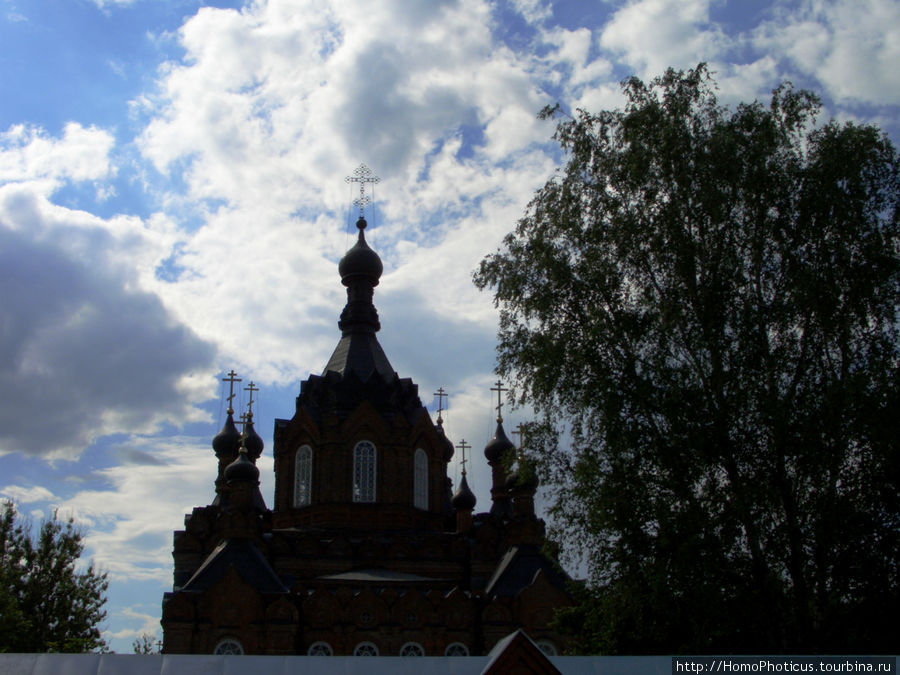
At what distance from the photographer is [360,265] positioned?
3294 cm

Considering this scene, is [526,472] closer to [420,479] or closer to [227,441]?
[420,479]

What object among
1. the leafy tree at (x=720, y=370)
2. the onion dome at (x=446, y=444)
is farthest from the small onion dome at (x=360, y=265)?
the leafy tree at (x=720, y=370)

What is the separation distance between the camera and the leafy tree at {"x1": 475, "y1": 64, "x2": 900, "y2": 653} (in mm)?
13094

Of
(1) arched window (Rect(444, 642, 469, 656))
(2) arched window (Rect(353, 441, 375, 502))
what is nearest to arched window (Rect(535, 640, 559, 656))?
(1) arched window (Rect(444, 642, 469, 656))

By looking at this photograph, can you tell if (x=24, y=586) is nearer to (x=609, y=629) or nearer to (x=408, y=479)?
(x=408, y=479)

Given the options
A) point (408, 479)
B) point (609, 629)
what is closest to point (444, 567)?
point (408, 479)

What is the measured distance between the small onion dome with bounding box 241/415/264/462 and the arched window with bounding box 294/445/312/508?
5.81 meters

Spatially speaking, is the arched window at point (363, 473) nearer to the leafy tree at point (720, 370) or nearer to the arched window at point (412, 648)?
the arched window at point (412, 648)

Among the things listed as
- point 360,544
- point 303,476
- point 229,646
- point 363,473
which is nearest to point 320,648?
point 229,646

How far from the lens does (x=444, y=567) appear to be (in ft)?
91.2

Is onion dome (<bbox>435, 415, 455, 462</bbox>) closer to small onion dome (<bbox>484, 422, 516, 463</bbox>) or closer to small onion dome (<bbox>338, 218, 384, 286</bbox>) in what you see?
small onion dome (<bbox>484, 422, 516, 463</bbox>)

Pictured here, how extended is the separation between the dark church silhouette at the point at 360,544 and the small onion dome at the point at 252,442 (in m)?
0.16

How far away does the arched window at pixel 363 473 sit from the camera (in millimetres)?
28891

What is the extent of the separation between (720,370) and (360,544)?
15979 mm
